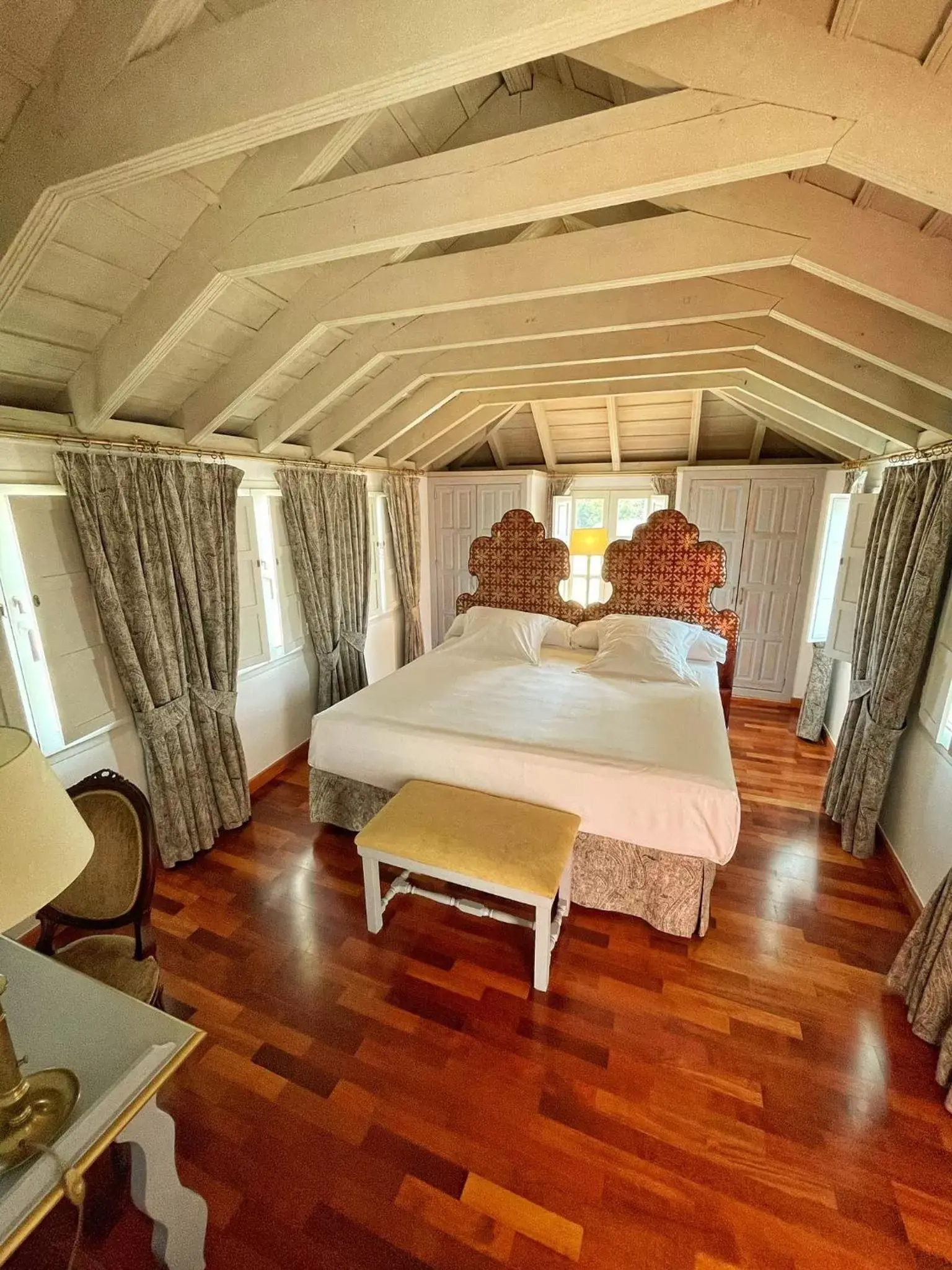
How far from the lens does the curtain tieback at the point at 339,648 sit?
12.1 feet

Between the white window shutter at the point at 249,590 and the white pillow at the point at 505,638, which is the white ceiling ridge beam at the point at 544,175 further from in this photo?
the white pillow at the point at 505,638

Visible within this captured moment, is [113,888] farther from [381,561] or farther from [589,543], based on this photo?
[381,561]

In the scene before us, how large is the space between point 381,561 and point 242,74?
3675 mm

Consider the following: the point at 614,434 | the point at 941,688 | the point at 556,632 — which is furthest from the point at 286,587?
the point at 941,688

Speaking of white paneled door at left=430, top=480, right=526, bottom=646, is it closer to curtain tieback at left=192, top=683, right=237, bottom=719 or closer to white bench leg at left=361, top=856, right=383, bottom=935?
curtain tieback at left=192, top=683, right=237, bottom=719

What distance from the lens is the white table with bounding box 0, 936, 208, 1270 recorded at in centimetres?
86

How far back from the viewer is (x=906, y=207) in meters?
1.30

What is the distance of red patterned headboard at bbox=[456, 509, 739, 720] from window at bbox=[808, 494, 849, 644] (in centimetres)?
109

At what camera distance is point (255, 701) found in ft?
10.8

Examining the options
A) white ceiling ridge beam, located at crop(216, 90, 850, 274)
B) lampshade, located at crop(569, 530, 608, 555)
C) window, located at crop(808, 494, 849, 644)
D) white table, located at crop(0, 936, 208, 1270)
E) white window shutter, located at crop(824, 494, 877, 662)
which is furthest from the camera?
window, located at crop(808, 494, 849, 644)

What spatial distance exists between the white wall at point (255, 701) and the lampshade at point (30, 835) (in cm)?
167

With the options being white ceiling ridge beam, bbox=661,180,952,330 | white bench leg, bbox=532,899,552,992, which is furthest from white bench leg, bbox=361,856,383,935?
white ceiling ridge beam, bbox=661,180,952,330

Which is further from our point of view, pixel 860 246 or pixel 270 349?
pixel 270 349

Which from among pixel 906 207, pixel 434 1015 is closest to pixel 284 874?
pixel 434 1015
